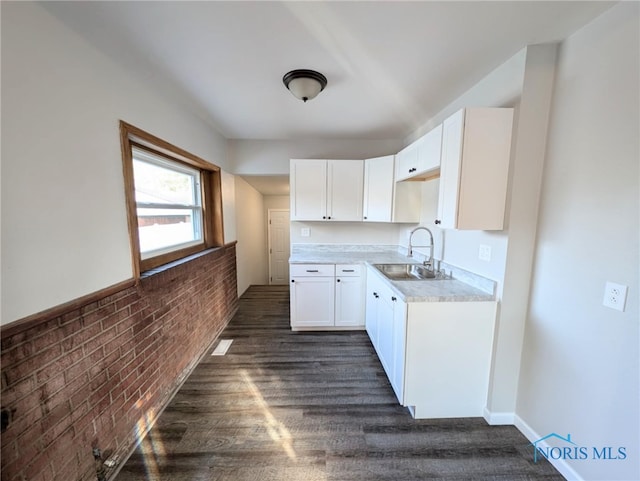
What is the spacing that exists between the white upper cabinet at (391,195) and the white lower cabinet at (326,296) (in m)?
0.76

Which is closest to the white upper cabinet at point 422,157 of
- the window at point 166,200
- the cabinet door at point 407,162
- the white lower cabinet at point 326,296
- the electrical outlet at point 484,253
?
the cabinet door at point 407,162

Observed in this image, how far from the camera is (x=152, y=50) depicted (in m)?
1.42

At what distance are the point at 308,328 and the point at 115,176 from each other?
242cm

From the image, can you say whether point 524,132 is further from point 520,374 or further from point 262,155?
point 262,155

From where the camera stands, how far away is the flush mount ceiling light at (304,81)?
1631 millimetres

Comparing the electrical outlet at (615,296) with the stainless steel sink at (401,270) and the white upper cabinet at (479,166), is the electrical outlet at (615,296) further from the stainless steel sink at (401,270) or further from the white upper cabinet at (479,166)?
the stainless steel sink at (401,270)

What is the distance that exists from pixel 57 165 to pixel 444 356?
96.7 inches

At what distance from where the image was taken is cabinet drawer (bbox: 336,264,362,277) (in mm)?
2873

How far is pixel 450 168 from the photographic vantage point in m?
1.64

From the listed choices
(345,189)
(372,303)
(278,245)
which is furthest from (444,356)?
(278,245)

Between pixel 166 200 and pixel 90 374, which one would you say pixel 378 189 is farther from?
pixel 90 374

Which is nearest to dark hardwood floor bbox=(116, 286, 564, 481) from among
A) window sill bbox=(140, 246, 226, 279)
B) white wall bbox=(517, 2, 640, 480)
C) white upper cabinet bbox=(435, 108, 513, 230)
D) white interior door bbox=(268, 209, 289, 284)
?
white wall bbox=(517, 2, 640, 480)

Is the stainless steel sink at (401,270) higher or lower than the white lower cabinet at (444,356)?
higher

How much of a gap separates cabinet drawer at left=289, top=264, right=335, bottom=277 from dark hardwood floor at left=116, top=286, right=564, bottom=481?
95 cm
